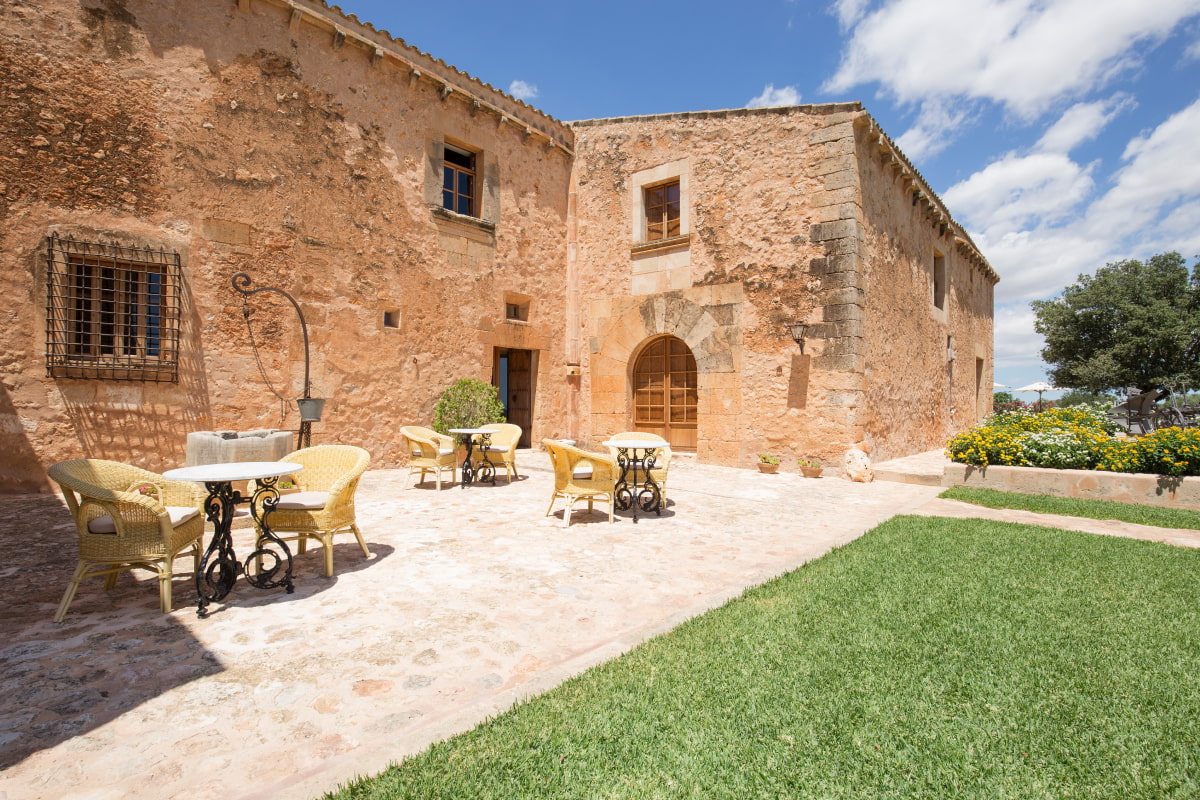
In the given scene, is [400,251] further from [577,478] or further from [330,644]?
[330,644]

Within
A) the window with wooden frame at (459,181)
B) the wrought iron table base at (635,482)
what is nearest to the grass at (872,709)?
the wrought iron table base at (635,482)

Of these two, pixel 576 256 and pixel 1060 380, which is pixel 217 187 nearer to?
pixel 576 256

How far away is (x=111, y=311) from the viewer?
6754 mm

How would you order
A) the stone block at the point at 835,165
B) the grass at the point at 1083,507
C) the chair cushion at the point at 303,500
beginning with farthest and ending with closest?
the stone block at the point at 835,165 < the grass at the point at 1083,507 < the chair cushion at the point at 303,500

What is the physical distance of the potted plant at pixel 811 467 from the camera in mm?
8469

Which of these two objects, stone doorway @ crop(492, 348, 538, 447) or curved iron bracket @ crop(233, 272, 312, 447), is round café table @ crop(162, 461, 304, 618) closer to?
curved iron bracket @ crop(233, 272, 312, 447)

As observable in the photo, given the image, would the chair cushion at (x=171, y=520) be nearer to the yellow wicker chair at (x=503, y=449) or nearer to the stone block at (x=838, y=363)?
the yellow wicker chair at (x=503, y=449)

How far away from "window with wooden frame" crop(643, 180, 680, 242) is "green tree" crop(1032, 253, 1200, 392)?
20743mm

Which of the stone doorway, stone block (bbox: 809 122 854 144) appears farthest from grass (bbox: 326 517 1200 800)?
the stone doorway

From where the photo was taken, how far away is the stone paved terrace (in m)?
1.86

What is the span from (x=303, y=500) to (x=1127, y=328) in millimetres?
28352

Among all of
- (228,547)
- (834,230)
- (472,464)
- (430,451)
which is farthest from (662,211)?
(228,547)

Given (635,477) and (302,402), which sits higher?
(302,402)

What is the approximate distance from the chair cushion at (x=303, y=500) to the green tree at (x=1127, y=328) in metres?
26.8
